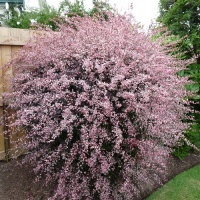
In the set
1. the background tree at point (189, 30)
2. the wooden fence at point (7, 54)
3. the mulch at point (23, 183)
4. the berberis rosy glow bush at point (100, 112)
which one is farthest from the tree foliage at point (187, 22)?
the wooden fence at point (7, 54)

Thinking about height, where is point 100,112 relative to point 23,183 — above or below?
above

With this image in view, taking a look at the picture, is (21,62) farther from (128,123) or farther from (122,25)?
(128,123)

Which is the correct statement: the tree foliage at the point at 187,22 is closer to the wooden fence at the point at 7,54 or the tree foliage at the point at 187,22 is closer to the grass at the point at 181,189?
the grass at the point at 181,189

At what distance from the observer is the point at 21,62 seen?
9.96ft

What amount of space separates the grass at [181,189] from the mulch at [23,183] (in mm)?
99

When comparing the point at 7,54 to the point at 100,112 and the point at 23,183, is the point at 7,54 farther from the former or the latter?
the point at 100,112

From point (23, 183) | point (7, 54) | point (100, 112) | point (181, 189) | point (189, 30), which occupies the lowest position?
point (181, 189)

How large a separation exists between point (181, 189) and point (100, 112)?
5.18 feet

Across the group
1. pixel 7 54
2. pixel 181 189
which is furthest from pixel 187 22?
pixel 7 54

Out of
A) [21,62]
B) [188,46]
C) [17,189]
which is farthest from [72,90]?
[188,46]

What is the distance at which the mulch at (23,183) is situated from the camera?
8.44 feet

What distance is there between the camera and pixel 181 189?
9.27ft

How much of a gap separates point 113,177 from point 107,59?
1228 mm

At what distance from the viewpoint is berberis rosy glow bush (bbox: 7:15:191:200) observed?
2.10 meters
